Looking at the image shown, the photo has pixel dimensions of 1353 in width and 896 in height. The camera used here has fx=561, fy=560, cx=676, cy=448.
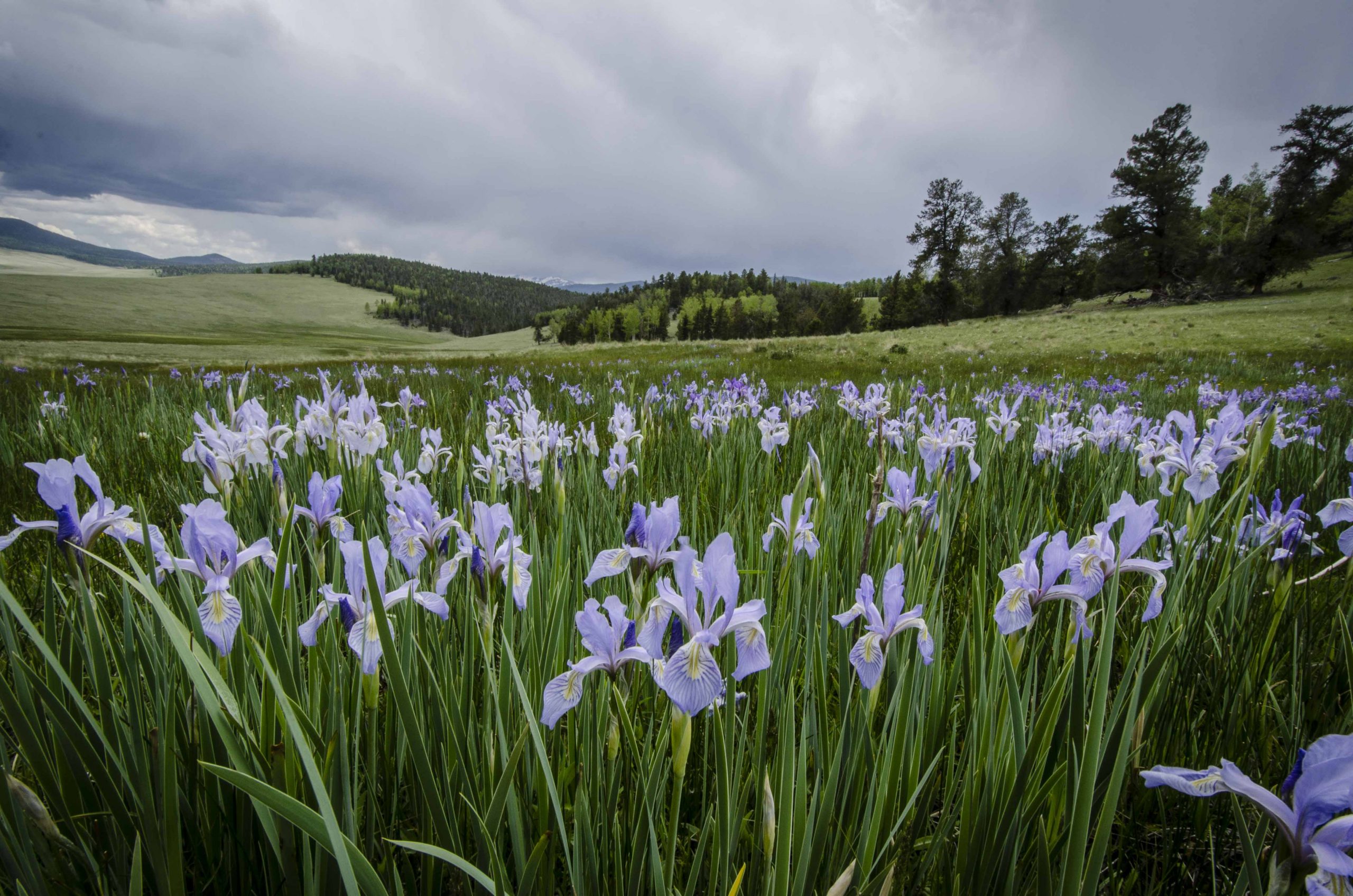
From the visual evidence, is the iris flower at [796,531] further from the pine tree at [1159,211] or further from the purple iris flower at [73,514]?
the pine tree at [1159,211]

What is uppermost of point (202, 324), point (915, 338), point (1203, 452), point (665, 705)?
point (202, 324)

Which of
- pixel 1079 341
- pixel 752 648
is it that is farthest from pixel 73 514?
pixel 1079 341

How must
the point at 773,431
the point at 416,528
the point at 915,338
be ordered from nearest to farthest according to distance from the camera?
the point at 416,528 → the point at 773,431 → the point at 915,338

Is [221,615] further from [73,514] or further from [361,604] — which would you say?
[73,514]

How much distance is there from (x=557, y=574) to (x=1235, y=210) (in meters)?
72.7

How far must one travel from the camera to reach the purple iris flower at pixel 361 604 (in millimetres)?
1205

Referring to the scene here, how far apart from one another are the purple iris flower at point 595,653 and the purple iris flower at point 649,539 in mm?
222

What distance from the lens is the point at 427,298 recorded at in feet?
490

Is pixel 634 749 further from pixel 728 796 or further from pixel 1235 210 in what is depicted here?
pixel 1235 210

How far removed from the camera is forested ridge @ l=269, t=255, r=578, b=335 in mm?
135500

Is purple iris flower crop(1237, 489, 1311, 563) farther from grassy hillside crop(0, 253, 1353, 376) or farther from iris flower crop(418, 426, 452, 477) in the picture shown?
grassy hillside crop(0, 253, 1353, 376)

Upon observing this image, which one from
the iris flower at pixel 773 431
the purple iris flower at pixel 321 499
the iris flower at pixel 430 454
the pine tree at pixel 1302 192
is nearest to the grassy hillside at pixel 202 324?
the iris flower at pixel 430 454

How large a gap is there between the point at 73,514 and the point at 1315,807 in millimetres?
2512

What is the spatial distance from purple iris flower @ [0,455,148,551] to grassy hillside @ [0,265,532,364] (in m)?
20.1
